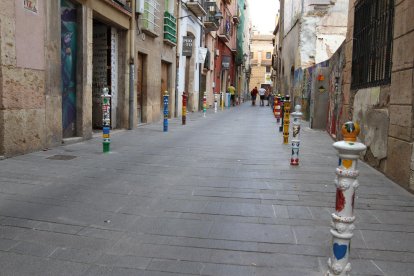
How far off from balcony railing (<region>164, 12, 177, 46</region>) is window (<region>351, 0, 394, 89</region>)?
28.7 ft

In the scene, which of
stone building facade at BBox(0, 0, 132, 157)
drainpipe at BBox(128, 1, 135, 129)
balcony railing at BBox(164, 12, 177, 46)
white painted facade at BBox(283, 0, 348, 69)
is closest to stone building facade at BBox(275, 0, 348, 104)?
white painted facade at BBox(283, 0, 348, 69)

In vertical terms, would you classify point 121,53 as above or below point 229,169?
above

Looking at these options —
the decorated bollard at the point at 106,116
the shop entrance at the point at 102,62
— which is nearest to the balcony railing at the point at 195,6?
the shop entrance at the point at 102,62

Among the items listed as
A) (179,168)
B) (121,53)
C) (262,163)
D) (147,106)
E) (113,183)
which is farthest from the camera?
(147,106)

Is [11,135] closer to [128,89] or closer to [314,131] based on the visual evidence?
[128,89]

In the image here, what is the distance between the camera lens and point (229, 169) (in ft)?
22.7

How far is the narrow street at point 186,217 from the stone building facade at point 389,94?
0.33 m

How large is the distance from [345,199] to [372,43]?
19.1 ft

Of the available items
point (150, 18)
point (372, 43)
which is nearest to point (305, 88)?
point (150, 18)

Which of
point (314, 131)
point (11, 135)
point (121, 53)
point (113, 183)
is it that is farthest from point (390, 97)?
point (121, 53)

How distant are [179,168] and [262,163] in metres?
1.51

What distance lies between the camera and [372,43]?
307 inches

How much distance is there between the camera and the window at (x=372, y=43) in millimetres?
6816

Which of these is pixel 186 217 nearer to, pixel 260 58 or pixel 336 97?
pixel 336 97
